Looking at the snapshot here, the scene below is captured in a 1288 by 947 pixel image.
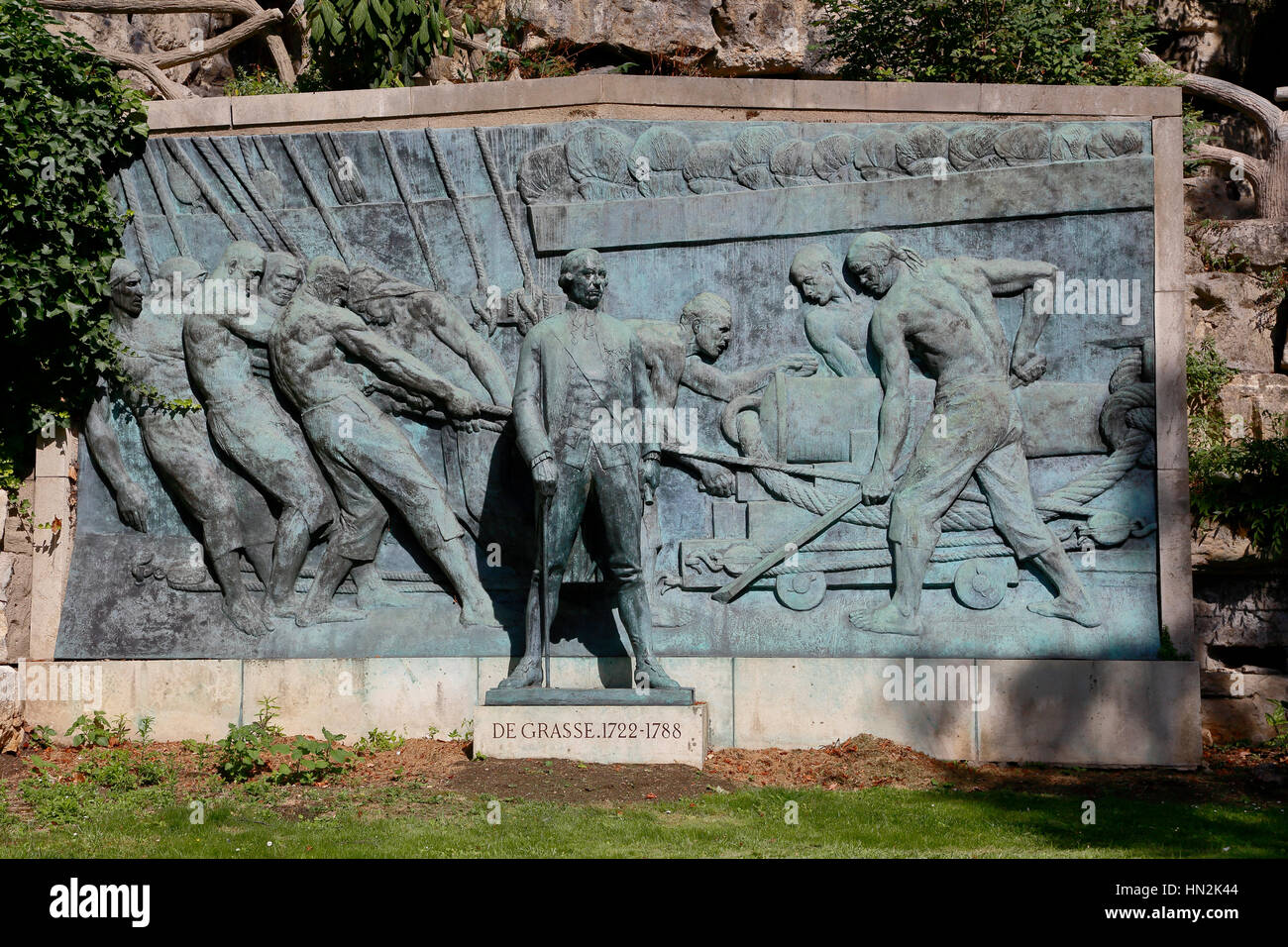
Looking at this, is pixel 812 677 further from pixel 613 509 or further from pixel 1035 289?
pixel 1035 289

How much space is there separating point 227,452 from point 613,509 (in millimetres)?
2920

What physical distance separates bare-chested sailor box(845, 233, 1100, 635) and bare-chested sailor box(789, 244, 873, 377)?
0.45 feet

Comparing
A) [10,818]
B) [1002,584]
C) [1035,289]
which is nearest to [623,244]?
[1035,289]

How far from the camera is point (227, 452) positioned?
10.4 meters

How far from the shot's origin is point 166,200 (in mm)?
10688

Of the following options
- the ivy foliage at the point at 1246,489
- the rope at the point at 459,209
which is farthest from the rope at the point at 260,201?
the ivy foliage at the point at 1246,489

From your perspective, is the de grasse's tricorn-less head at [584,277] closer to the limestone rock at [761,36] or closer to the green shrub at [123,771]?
the green shrub at [123,771]

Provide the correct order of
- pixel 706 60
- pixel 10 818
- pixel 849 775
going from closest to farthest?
1. pixel 10 818
2. pixel 849 775
3. pixel 706 60

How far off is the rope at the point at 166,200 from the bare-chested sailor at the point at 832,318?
442 cm

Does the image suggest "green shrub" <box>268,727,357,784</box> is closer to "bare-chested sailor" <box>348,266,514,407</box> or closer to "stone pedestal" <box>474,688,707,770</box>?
"stone pedestal" <box>474,688,707,770</box>

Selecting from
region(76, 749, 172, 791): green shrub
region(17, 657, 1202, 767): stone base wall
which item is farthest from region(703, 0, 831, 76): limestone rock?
region(76, 749, 172, 791): green shrub

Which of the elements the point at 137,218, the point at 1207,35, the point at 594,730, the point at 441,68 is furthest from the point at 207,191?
the point at 1207,35

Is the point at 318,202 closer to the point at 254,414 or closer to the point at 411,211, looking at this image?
the point at 411,211

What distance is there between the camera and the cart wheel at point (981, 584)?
1004cm
